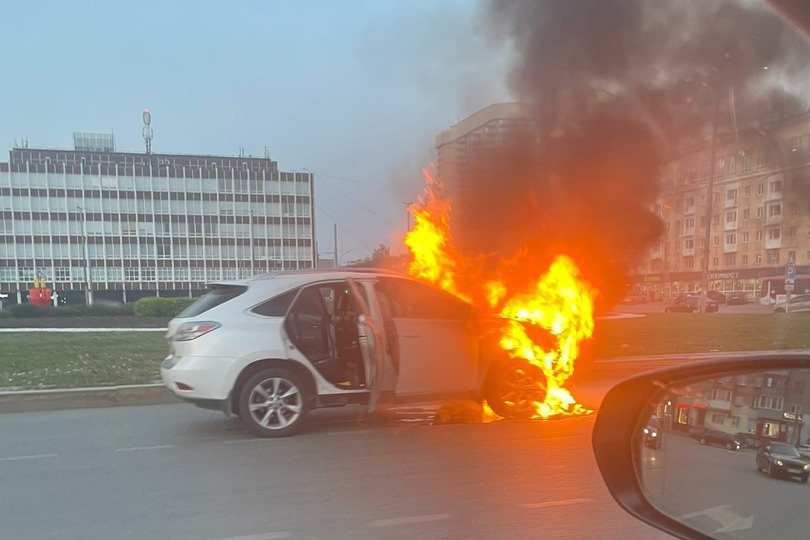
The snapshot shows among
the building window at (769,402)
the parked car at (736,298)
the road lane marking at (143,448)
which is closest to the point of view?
the building window at (769,402)

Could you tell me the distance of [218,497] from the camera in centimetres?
424

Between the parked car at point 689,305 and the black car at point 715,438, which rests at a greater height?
the black car at point 715,438

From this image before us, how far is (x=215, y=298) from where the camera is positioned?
5984 mm

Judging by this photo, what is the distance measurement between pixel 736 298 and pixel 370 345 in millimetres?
14517

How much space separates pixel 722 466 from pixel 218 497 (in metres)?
3.48

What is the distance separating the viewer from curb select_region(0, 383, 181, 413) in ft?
25.4

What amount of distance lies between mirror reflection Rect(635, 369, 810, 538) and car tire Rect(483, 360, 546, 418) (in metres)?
4.34

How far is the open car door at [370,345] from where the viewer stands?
5.73 m

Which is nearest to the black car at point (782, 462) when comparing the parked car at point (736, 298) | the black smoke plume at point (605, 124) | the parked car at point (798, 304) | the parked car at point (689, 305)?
the black smoke plume at point (605, 124)

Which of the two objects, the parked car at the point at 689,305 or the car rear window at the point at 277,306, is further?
the parked car at the point at 689,305

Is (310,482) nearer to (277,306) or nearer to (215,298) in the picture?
(277,306)

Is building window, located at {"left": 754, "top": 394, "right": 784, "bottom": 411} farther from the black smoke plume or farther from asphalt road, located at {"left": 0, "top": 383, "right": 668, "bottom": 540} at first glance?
the black smoke plume

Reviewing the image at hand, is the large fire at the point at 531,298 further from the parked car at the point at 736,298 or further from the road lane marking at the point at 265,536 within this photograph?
the parked car at the point at 736,298

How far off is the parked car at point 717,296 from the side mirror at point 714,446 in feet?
47.9
